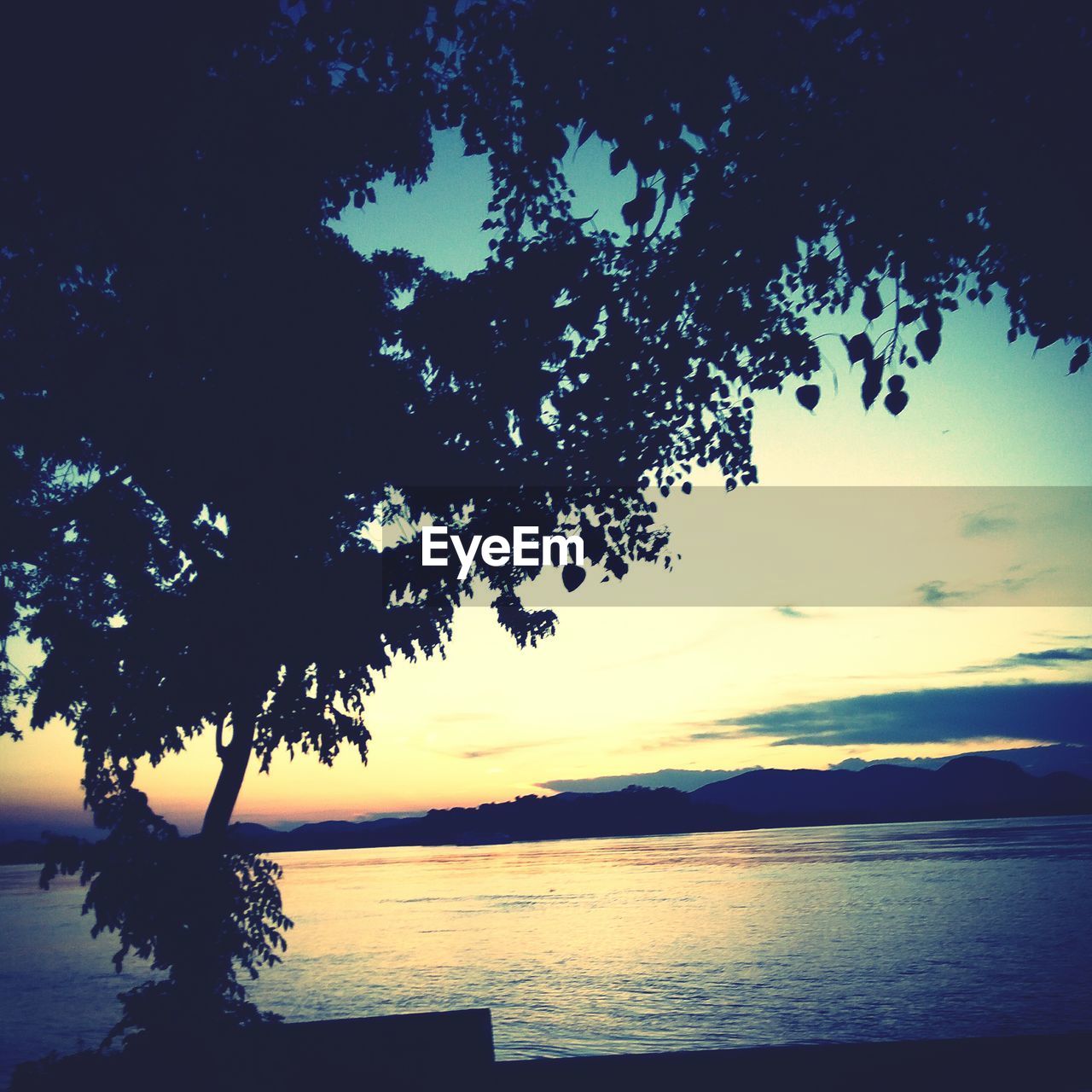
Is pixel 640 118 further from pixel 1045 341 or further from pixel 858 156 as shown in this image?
pixel 1045 341

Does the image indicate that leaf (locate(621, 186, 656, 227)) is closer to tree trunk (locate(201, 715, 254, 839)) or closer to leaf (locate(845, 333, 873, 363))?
leaf (locate(845, 333, 873, 363))

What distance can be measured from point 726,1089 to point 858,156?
7.73 metres

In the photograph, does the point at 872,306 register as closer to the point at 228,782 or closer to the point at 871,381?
the point at 871,381

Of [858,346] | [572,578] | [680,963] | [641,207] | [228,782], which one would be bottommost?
[680,963]

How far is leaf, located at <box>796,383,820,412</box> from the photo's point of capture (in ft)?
17.2

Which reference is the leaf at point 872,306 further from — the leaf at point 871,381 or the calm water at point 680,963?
the calm water at point 680,963

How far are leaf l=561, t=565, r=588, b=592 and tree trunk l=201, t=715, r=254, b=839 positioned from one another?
5.46 metres

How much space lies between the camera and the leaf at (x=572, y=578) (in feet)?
21.5

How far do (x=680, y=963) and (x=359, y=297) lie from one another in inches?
1715

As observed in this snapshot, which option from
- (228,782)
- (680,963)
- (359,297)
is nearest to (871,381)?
(359,297)

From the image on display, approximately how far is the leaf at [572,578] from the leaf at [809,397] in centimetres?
209

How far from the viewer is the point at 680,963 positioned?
4541 centimetres

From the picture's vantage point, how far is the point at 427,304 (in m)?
8.56

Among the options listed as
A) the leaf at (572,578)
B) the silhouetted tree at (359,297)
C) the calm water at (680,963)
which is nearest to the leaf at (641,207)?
the silhouetted tree at (359,297)
